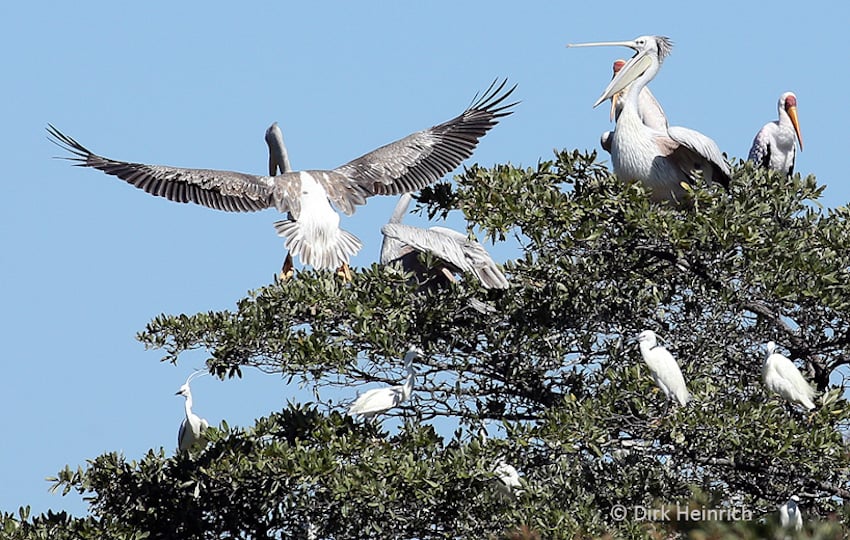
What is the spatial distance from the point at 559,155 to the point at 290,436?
2164 mm

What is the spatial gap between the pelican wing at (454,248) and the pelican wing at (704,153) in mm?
1690

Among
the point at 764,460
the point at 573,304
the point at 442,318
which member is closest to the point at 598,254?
the point at 573,304

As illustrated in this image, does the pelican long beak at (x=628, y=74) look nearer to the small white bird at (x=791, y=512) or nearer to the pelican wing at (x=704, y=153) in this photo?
the pelican wing at (x=704, y=153)

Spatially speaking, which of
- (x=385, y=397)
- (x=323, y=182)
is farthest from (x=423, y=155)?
(x=385, y=397)

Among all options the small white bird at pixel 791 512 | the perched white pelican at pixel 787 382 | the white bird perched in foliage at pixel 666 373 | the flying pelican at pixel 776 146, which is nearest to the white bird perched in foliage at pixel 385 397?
the white bird perched in foliage at pixel 666 373

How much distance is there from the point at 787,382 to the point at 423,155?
4.24m

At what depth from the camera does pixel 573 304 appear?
8.30 meters

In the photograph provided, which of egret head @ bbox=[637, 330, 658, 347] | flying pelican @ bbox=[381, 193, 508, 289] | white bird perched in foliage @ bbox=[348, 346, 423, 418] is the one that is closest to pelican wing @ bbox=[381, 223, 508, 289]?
flying pelican @ bbox=[381, 193, 508, 289]

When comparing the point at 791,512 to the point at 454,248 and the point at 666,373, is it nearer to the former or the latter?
the point at 666,373

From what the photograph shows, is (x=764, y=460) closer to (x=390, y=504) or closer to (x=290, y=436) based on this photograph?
(x=390, y=504)

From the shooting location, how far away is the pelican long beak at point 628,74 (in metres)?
11.5

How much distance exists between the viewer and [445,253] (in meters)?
9.07

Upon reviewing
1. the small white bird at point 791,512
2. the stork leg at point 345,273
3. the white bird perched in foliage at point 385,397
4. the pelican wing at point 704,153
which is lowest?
the small white bird at point 791,512

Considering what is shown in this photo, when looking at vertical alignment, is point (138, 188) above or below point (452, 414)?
above
